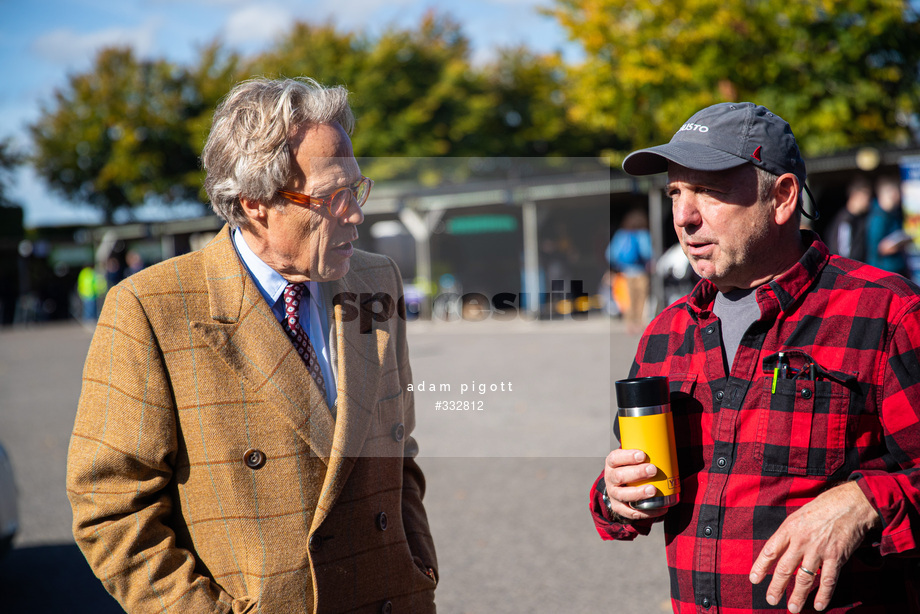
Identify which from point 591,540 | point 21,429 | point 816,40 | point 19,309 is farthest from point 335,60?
point 591,540

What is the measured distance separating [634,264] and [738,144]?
36.9 ft

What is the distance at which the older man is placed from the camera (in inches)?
66.8

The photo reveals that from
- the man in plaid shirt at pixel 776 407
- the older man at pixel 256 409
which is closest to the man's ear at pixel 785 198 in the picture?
the man in plaid shirt at pixel 776 407

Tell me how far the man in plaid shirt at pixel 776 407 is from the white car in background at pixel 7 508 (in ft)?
13.6

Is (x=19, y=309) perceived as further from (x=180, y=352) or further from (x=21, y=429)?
(x=180, y=352)

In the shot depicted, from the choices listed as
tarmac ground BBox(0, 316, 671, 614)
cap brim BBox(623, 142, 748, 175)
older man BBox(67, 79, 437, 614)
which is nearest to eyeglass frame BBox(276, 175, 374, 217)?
older man BBox(67, 79, 437, 614)

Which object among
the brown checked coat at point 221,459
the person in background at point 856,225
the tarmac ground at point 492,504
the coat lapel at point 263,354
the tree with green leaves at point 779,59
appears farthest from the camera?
the tree with green leaves at point 779,59

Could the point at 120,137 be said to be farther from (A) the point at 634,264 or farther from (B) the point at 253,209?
(B) the point at 253,209

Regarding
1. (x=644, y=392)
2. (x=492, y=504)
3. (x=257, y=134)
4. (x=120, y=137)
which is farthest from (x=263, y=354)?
(x=120, y=137)

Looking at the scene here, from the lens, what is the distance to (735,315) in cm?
183

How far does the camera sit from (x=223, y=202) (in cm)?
192

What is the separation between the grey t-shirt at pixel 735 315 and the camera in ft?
5.92

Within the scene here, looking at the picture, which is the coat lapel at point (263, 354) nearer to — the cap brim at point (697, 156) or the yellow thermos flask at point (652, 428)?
the yellow thermos flask at point (652, 428)

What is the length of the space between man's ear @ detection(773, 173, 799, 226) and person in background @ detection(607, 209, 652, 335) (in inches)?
426
